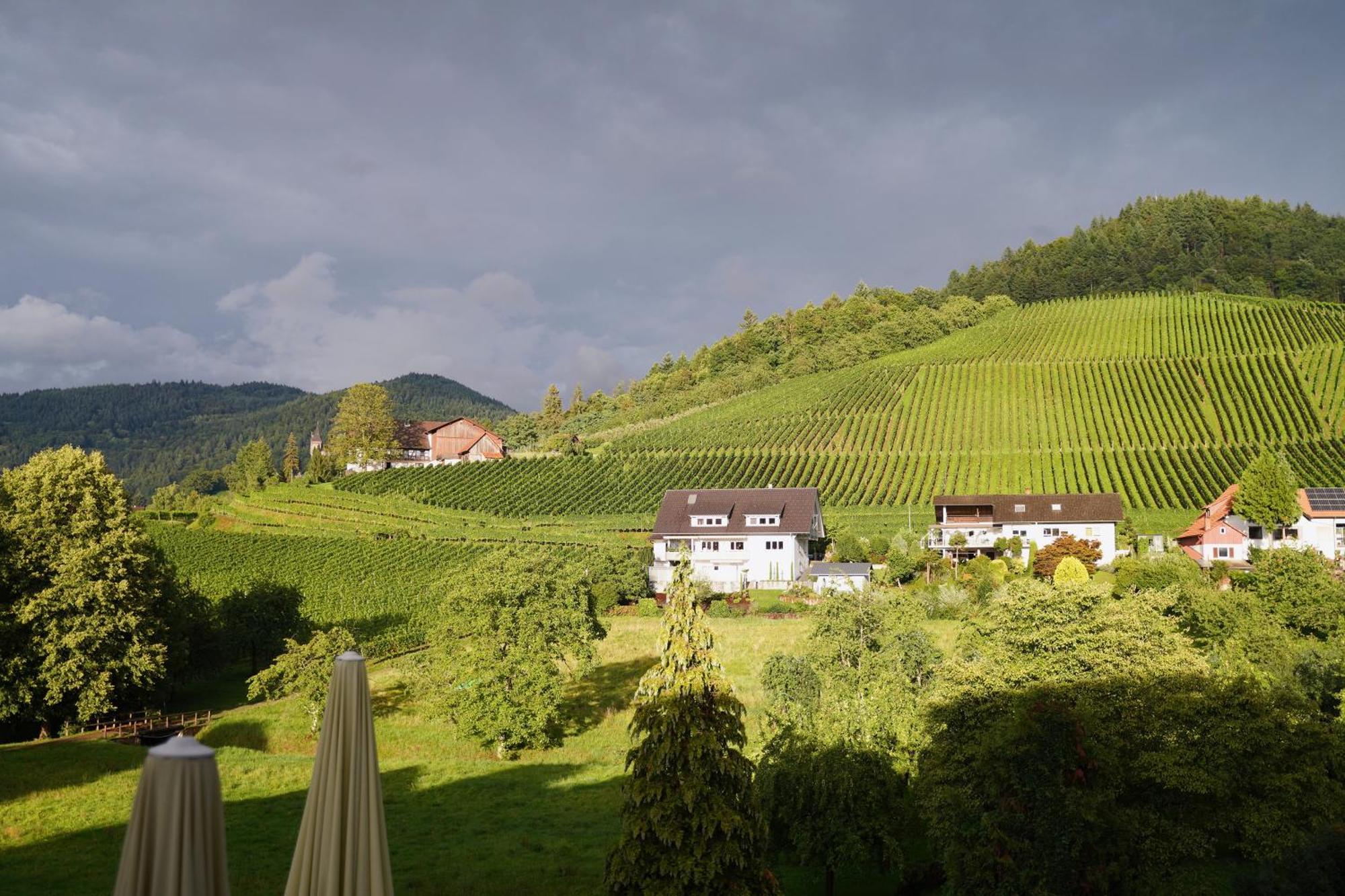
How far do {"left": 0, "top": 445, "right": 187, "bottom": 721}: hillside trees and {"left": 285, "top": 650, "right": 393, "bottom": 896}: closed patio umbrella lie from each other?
35.3 m

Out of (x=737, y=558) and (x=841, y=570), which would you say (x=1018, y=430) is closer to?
(x=737, y=558)

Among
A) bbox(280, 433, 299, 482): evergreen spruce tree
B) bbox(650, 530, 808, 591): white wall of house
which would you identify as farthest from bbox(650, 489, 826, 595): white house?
bbox(280, 433, 299, 482): evergreen spruce tree

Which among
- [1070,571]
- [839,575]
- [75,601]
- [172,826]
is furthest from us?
[839,575]

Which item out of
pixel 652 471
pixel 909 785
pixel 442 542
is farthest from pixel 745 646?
pixel 652 471

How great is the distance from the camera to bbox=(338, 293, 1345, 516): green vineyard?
8281cm

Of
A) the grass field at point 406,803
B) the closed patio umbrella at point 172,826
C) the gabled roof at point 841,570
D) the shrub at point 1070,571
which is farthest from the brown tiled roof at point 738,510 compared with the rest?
the closed patio umbrella at point 172,826

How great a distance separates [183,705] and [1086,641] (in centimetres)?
4011

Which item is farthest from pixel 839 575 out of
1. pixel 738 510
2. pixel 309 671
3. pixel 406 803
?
pixel 406 803

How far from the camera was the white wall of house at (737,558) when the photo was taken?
68750 millimetres

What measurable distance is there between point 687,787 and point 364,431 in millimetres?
106614

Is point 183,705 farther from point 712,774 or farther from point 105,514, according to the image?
point 712,774

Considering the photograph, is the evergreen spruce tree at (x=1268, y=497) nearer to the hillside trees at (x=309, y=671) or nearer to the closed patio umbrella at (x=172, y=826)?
the hillside trees at (x=309, y=671)

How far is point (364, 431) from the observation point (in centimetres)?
11450

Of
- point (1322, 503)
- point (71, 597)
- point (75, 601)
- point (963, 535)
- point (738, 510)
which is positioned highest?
point (1322, 503)
